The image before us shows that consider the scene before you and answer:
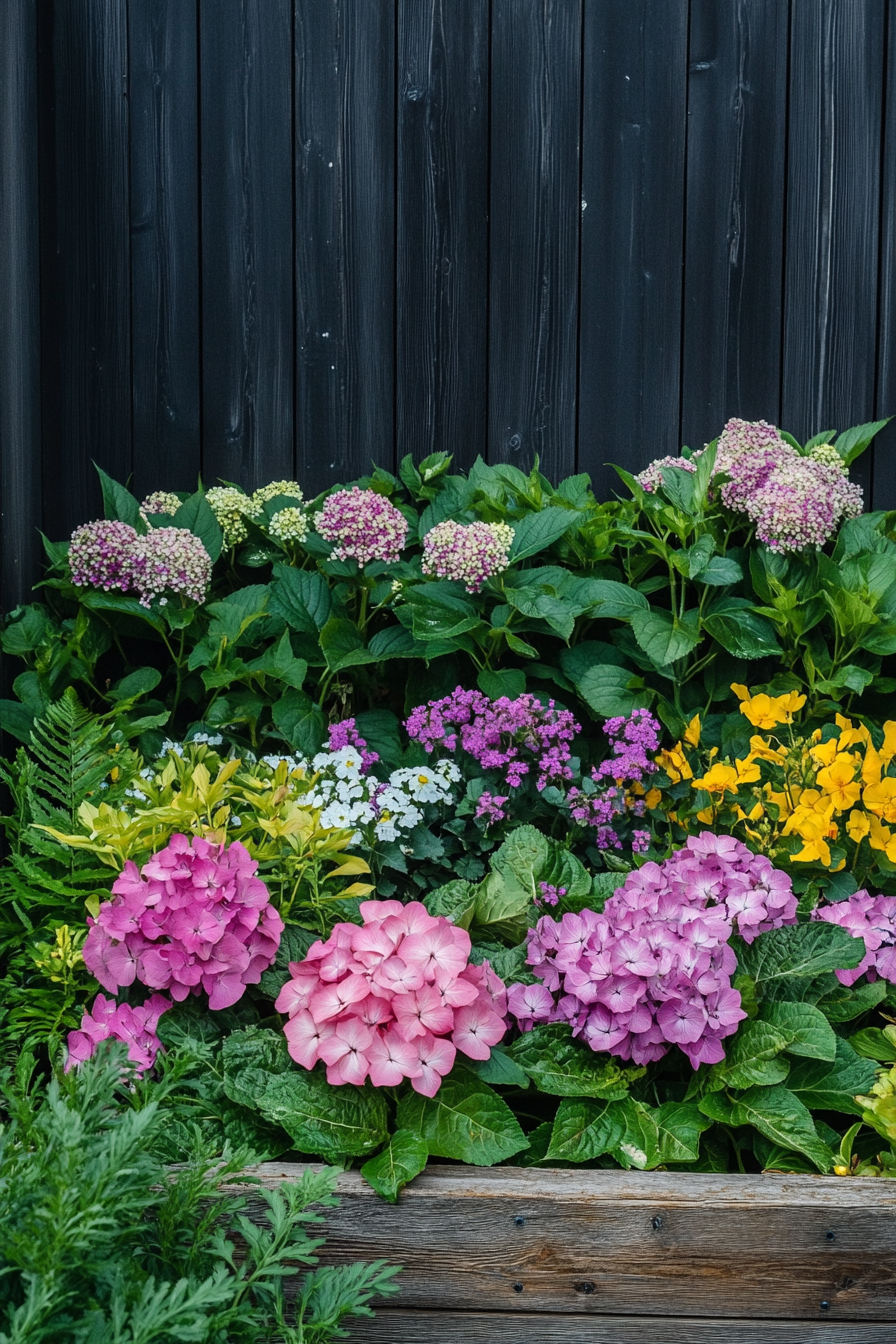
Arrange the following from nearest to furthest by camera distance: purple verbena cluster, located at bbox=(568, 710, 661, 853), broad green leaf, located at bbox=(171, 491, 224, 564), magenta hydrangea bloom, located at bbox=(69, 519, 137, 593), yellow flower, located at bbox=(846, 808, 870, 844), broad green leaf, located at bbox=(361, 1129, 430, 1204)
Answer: broad green leaf, located at bbox=(361, 1129, 430, 1204)
yellow flower, located at bbox=(846, 808, 870, 844)
purple verbena cluster, located at bbox=(568, 710, 661, 853)
magenta hydrangea bloom, located at bbox=(69, 519, 137, 593)
broad green leaf, located at bbox=(171, 491, 224, 564)

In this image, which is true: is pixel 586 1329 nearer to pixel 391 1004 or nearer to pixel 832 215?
pixel 391 1004

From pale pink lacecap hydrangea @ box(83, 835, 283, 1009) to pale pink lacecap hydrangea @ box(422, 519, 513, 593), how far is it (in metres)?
0.74

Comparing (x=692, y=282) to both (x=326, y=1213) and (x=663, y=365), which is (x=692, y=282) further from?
(x=326, y=1213)

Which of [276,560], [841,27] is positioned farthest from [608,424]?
[841,27]

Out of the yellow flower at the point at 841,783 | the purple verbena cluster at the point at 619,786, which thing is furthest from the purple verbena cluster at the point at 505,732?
the yellow flower at the point at 841,783

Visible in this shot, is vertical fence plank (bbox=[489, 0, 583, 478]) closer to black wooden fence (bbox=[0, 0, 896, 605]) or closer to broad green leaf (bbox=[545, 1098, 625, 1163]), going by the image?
black wooden fence (bbox=[0, 0, 896, 605])

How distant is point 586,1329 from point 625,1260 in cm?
10

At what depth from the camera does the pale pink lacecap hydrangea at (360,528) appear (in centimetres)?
180

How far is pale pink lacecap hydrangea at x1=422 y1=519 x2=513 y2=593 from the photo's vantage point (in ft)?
5.61

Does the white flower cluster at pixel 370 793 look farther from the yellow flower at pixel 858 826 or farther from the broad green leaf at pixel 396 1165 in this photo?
the yellow flower at pixel 858 826

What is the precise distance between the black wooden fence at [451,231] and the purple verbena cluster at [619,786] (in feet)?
2.46

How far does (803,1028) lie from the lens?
3.88 feet

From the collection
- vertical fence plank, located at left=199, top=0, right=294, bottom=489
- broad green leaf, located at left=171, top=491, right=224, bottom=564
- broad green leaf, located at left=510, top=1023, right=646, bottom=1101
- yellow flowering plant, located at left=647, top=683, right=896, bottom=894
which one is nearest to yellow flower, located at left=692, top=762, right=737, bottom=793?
yellow flowering plant, located at left=647, top=683, right=896, bottom=894

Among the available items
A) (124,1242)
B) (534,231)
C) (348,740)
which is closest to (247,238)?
(534,231)
